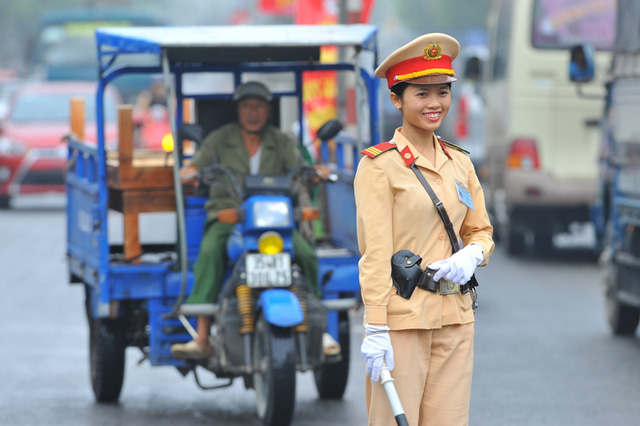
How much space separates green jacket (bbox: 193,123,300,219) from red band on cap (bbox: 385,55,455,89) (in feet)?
10.2

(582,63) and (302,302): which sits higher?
(582,63)

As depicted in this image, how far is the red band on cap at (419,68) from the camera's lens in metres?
4.68

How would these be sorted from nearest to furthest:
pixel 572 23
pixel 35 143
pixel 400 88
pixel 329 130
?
pixel 400 88, pixel 329 130, pixel 572 23, pixel 35 143

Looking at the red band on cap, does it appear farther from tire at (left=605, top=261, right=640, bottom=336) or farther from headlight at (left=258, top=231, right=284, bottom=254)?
tire at (left=605, top=261, right=640, bottom=336)

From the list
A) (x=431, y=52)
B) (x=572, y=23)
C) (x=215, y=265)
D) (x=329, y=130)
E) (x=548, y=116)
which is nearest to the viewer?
(x=431, y=52)

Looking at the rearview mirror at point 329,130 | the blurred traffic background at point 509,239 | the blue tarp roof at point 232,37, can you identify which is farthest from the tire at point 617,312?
the blue tarp roof at point 232,37

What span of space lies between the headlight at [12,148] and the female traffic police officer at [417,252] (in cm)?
1789

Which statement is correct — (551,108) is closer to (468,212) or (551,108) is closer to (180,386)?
(180,386)

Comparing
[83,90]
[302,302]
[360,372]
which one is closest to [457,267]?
[302,302]

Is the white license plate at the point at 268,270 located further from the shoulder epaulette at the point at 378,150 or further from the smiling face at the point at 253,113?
the shoulder epaulette at the point at 378,150

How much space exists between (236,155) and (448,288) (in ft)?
11.3

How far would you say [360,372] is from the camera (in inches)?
367

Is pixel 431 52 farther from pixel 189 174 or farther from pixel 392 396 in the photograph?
pixel 189 174

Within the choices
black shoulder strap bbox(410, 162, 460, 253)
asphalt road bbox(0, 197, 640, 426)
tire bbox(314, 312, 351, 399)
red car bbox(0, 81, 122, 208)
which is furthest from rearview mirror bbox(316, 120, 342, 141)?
red car bbox(0, 81, 122, 208)
